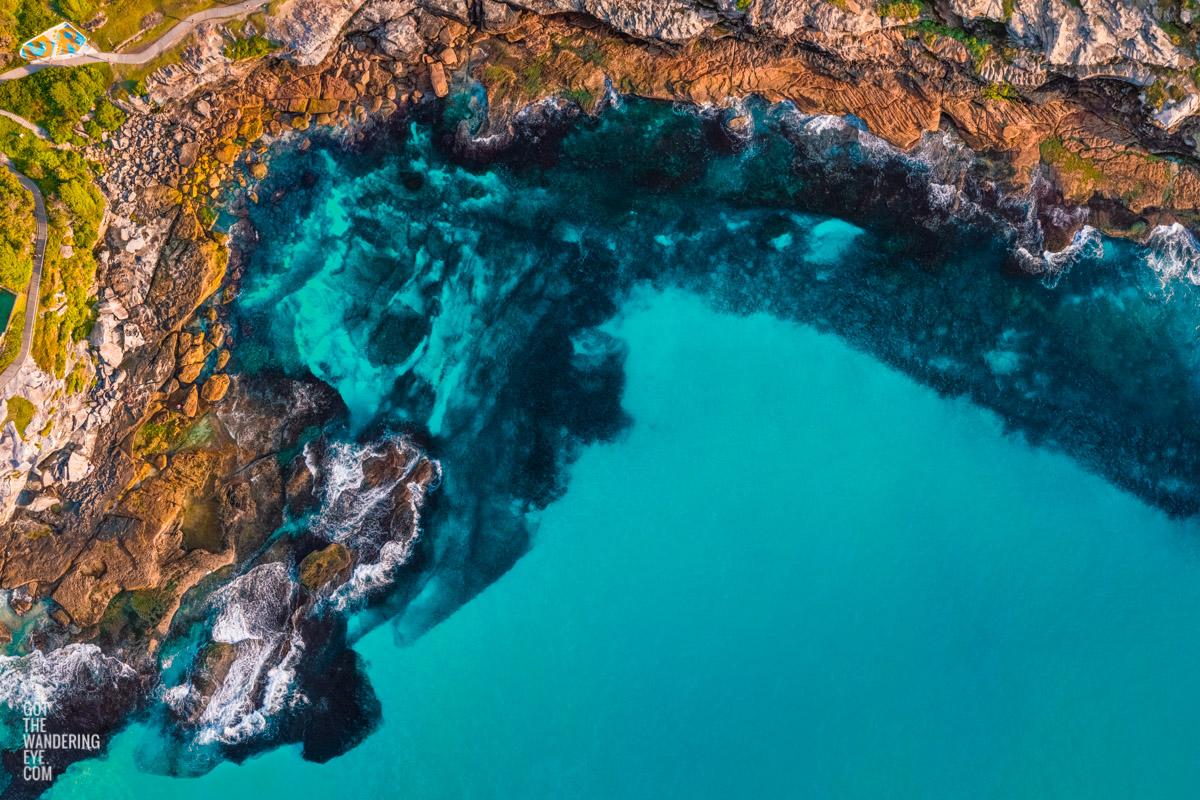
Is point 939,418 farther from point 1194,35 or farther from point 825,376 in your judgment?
point 1194,35

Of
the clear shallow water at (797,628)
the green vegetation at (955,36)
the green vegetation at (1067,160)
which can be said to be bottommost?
the clear shallow water at (797,628)

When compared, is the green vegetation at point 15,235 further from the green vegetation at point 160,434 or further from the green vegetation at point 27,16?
the green vegetation at point 160,434

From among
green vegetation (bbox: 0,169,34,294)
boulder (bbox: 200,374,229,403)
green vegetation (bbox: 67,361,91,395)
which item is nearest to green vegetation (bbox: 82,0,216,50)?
green vegetation (bbox: 0,169,34,294)

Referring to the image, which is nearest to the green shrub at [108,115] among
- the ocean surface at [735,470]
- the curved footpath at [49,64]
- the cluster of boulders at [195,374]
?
the curved footpath at [49,64]

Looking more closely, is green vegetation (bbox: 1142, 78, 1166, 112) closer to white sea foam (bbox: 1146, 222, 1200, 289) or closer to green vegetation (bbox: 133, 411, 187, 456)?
white sea foam (bbox: 1146, 222, 1200, 289)

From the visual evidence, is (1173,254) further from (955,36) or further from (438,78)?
(438,78)

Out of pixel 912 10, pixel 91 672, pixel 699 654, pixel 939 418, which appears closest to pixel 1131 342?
pixel 939 418
